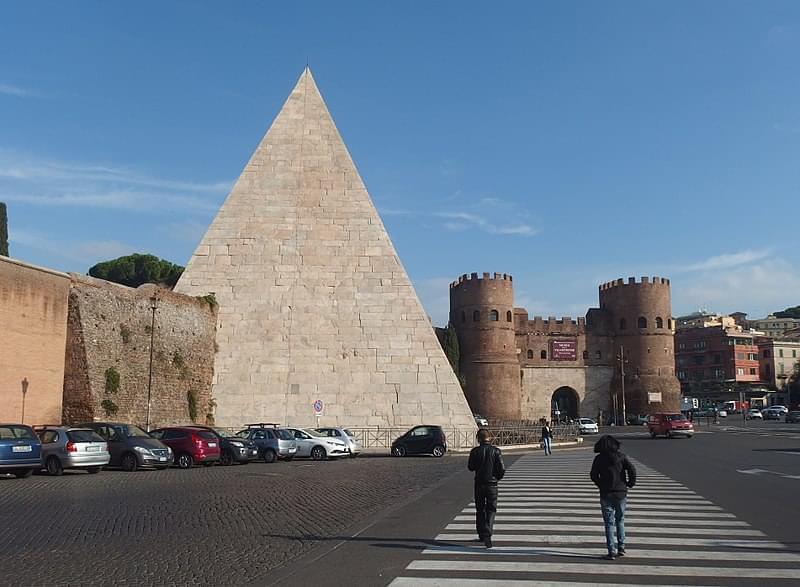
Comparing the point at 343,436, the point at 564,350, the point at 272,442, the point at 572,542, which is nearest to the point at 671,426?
the point at 343,436

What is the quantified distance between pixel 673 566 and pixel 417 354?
20.0 m

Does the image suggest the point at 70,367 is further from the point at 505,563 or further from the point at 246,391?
the point at 505,563

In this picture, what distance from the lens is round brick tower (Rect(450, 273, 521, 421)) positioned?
6022 centimetres

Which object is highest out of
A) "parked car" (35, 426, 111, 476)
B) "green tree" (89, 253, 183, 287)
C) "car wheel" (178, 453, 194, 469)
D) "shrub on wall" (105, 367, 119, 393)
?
"green tree" (89, 253, 183, 287)

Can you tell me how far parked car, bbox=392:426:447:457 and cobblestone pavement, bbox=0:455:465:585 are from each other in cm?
625

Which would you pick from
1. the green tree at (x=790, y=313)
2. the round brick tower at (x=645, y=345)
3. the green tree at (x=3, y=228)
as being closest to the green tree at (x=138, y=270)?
the green tree at (x=3, y=228)

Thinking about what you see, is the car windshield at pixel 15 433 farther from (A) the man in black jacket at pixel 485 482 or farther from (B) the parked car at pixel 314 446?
(A) the man in black jacket at pixel 485 482

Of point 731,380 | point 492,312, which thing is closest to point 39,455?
point 492,312

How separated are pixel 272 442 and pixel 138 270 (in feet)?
120

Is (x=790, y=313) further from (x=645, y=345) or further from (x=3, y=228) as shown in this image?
(x=3, y=228)

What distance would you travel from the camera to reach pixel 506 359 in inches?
2397

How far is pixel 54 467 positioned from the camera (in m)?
15.7

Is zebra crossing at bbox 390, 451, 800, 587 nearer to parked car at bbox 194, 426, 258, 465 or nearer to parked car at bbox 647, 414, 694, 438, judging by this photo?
parked car at bbox 194, 426, 258, 465

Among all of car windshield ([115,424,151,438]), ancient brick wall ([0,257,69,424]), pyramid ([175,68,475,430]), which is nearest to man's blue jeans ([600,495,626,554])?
car windshield ([115,424,151,438])
